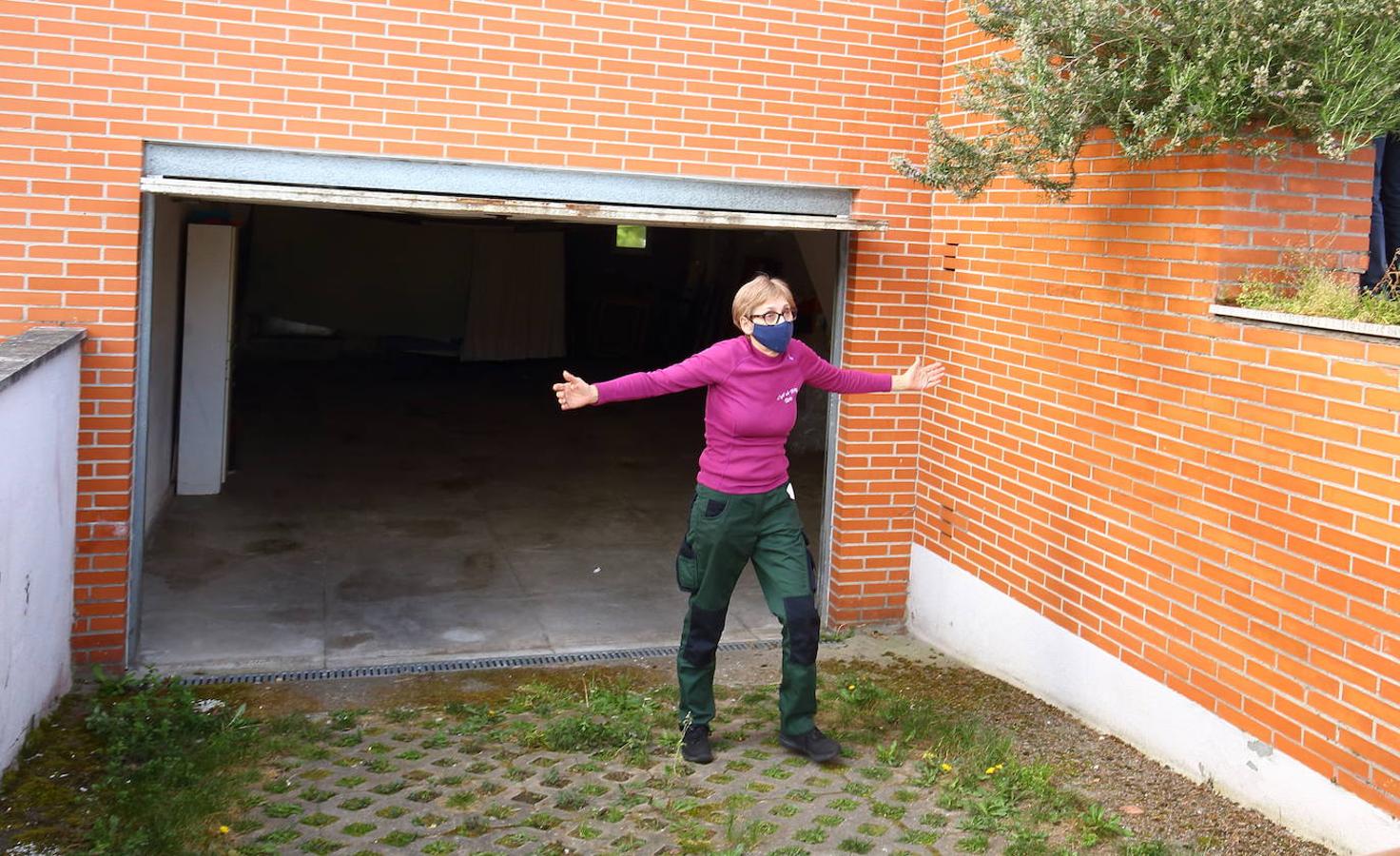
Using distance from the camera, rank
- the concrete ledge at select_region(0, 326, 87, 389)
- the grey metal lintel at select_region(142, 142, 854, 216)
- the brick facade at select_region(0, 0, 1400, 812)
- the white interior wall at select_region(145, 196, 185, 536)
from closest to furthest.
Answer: the brick facade at select_region(0, 0, 1400, 812)
the concrete ledge at select_region(0, 326, 87, 389)
the grey metal lintel at select_region(142, 142, 854, 216)
the white interior wall at select_region(145, 196, 185, 536)

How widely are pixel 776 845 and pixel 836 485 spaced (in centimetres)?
310

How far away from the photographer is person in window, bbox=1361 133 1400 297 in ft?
20.6

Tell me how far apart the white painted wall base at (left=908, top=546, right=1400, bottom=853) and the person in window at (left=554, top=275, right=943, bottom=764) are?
4.28 ft

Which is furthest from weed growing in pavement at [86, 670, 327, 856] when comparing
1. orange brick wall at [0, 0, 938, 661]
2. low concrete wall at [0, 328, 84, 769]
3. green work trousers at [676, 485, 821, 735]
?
green work trousers at [676, 485, 821, 735]

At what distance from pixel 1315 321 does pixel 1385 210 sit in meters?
2.29

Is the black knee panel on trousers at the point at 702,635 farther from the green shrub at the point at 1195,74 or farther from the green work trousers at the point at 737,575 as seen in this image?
the green shrub at the point at 1195,74

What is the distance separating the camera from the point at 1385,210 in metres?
6.53

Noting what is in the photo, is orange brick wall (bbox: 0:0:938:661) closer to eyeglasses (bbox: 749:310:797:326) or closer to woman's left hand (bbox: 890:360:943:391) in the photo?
woman's left hand (bbox: 890:360:943:391)

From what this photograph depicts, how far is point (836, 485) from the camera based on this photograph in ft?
25.0

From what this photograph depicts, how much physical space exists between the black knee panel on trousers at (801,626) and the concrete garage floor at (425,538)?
209 centimetres

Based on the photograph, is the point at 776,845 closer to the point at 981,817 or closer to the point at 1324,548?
the point at 981,817

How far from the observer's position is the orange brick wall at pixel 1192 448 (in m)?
4.51

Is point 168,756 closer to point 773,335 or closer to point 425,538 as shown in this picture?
point 773,335

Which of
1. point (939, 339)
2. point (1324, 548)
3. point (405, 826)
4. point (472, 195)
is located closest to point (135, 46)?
point (472, 195)
